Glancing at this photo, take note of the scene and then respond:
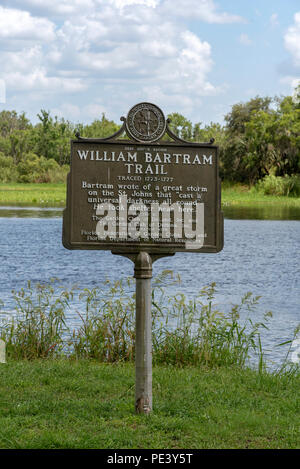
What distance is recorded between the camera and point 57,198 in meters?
65.1

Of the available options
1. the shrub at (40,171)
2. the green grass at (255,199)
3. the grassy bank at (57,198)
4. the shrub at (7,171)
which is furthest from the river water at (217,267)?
the shrub at (7,171)

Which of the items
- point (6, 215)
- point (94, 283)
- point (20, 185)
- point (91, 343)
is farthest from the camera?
point (20, 185)

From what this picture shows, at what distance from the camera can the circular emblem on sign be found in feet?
23.6

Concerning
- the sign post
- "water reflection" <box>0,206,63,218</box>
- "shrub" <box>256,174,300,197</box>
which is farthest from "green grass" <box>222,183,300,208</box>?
the sign post

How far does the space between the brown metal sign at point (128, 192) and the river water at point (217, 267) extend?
4.48m

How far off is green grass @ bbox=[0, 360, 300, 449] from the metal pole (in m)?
0.17

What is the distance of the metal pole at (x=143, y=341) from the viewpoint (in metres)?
7.02

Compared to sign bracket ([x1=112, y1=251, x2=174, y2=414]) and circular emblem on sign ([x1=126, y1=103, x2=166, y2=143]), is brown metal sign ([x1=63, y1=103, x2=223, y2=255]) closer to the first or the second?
circular emblem on sign ([x1=126, y1=103, x2=166, y2=143])

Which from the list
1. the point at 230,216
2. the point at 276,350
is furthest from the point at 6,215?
the point at 276,350
